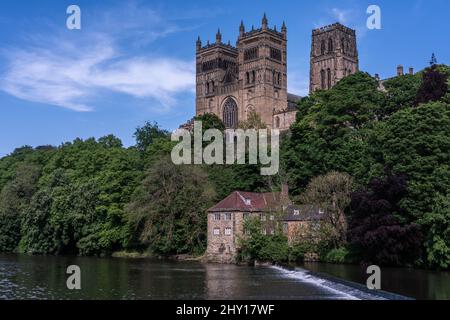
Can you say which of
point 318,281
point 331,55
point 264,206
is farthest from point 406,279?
point 331,55

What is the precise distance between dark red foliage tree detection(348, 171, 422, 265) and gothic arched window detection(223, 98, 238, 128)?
283 ft

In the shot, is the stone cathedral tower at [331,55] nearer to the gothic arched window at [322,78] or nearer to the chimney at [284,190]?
the gothic arched window at [322,78]

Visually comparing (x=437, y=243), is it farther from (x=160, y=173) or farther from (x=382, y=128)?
(x=160, y=173)

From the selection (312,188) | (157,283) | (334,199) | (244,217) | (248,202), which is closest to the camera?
(157,283)

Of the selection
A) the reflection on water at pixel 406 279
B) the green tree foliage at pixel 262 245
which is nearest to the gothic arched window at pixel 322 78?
the green tree foliage at pixel 262 245

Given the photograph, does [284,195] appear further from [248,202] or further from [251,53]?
[251,53]

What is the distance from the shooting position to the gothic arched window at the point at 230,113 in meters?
138

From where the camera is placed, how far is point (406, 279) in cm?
4119

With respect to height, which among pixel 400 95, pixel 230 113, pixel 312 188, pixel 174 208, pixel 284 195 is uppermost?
pixel 230 113

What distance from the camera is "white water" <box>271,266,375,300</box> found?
34.7m

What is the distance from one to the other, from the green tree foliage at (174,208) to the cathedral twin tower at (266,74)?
66496mm

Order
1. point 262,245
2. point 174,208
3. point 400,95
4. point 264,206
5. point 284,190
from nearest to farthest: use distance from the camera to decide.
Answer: point 262,245 → point 284,190 → point 264,206 → point 174,208 → point 400,95

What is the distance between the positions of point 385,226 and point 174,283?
17.8 metres

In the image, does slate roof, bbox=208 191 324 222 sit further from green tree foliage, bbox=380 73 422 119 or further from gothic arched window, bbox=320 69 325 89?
gothic arched window, bbox=320 69 325 89
